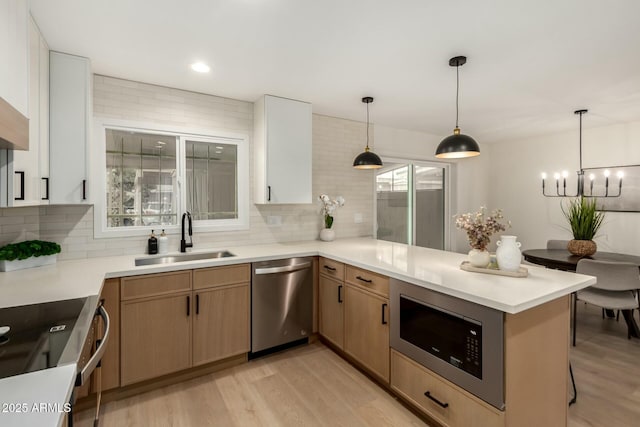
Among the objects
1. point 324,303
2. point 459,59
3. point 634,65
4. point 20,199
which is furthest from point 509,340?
point 20,199

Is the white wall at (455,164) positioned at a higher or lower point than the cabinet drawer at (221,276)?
higher

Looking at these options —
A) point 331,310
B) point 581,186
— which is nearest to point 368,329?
point 331,310

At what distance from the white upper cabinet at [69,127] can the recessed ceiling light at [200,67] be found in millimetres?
736

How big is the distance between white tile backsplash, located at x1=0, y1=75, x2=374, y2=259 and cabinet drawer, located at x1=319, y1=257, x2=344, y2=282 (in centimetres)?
75

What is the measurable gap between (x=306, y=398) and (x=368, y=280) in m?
0.95

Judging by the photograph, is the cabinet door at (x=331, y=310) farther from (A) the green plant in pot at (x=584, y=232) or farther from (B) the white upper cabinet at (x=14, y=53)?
(A) the green plant in pot at (x=584, y=232)

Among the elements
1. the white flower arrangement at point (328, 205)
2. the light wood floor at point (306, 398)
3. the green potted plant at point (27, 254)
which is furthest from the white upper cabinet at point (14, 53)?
the white flower arrangement at point (328, 205)

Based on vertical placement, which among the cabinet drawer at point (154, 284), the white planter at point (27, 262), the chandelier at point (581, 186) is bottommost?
the cabinet drawer at point (154, 284)

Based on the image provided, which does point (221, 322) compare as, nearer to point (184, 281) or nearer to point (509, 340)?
point (184, 281)

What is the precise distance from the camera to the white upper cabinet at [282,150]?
10.3ft

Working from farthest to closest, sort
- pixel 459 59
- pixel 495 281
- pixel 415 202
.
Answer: pixel 415 202, pixel 459 59, pixel 495 281

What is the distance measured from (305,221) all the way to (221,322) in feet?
4.99

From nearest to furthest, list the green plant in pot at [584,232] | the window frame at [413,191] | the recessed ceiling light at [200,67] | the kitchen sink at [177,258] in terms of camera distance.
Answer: the recessed ceiling light at [200,67]
the kitchen sink at [177,258]
the green plant in pot at [584,232]
the window frame at [413,191]

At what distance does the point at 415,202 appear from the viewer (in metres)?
4.71
